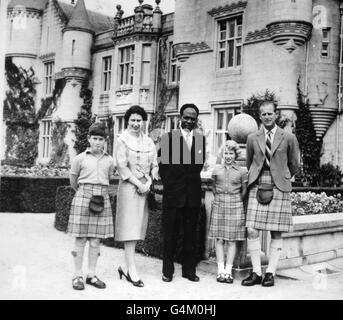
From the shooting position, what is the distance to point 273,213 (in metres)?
4.68

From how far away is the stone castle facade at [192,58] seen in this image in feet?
43.9

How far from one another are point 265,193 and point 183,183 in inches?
34.9

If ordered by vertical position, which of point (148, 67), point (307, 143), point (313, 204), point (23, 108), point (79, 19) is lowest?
point (313, 204)

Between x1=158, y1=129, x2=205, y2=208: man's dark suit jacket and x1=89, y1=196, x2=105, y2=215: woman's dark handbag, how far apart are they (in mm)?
750

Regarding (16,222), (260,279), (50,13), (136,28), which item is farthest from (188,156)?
(50,13)

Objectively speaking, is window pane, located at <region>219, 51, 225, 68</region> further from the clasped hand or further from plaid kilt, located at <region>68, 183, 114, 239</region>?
plaid kilt, located at <region>68, 183, 114, 239</region>

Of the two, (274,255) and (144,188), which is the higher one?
(144,188)

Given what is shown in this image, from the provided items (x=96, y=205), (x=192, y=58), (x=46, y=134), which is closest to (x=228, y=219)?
(x=96, y=205)

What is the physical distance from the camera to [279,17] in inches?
522

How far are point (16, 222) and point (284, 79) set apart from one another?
8736mm

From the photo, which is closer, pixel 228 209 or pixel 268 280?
pixel 268 280

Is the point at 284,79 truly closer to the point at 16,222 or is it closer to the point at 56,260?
the point at 16,222

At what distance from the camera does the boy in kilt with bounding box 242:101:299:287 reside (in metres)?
4.67

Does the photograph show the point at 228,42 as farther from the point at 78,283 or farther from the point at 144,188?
the point at 78,283
